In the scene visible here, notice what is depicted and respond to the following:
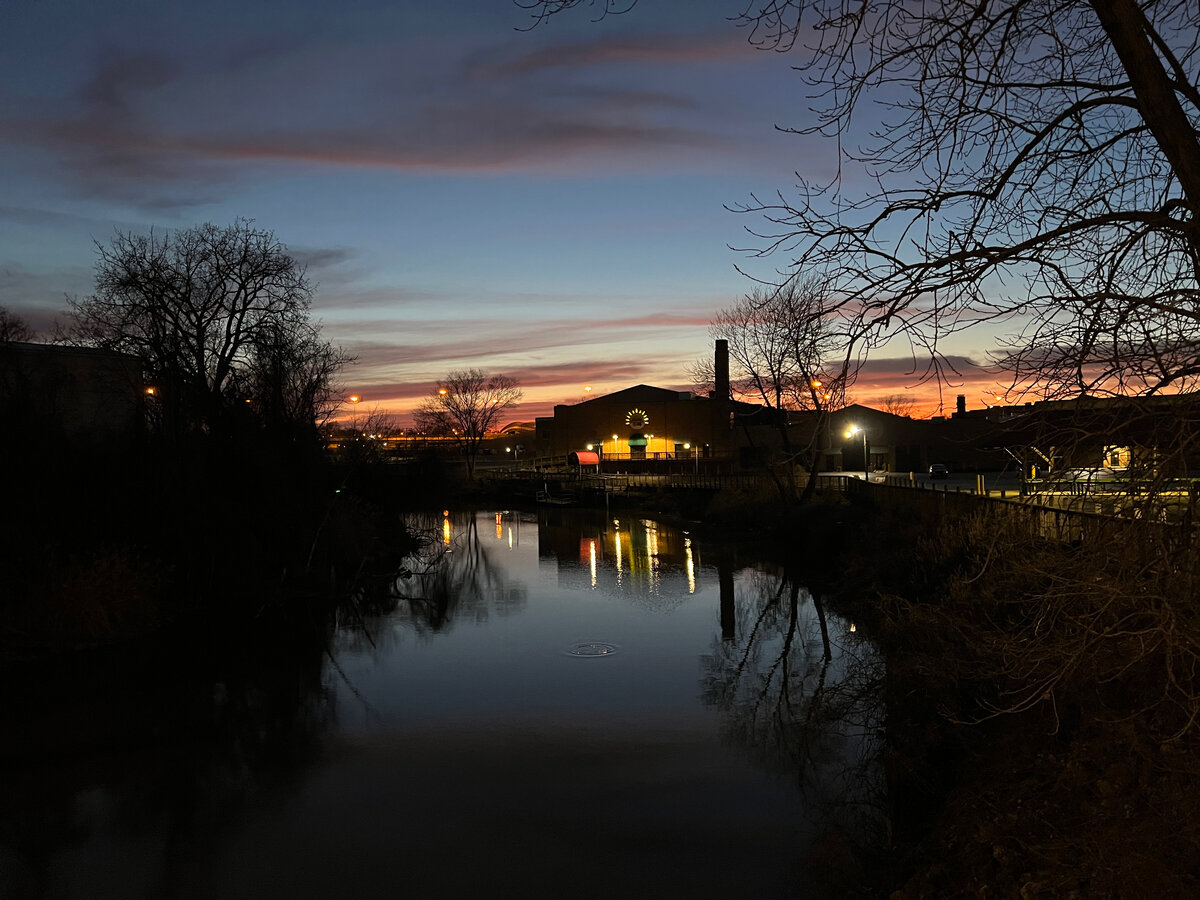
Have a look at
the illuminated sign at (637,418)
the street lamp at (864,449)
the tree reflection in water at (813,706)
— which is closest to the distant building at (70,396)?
the tree reflection in water at (813,706)

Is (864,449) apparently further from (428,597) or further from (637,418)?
(428,597)

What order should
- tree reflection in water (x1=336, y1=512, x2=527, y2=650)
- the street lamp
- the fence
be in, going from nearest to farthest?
the fence
tree reflection in water (x1=336, y1=512, x2=527, y2=650)
the street lamp

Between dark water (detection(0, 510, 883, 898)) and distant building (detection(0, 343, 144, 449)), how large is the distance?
25.0 feet

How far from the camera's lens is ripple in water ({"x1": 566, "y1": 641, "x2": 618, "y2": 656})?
18.6m

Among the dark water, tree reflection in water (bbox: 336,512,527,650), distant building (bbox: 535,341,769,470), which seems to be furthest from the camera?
distant building (bbox: 535,341,769,470)

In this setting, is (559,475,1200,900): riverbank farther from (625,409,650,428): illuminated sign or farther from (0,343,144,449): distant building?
(625,409,650,428): illuminated sign

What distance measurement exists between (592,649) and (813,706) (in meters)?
5.70

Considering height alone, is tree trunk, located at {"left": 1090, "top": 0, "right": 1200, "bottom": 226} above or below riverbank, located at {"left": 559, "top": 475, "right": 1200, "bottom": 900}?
above

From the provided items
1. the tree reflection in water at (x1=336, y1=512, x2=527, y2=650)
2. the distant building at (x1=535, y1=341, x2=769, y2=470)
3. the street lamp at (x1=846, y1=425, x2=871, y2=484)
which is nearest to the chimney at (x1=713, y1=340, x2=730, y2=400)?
the street lamp at (x1=846, y1=425, x2=871, y2=484)

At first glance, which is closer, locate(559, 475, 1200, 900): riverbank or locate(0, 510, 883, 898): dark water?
locate(559, 475, 1200, 900): riverbank

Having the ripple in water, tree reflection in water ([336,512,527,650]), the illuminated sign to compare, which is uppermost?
the illuminated sign

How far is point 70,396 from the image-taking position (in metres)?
32.0

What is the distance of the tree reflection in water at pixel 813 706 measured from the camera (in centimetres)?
1043

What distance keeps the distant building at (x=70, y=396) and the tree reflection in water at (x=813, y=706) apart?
51.3 ft
